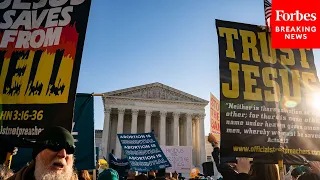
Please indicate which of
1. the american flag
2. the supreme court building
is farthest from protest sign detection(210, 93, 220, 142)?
the supreme court building

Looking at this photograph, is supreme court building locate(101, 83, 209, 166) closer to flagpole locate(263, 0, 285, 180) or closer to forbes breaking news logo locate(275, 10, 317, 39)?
flagpole locate(263, 0, 285, 180)

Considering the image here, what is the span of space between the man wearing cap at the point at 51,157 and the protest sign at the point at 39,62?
1.05m

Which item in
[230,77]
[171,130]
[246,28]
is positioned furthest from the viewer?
[171,130]

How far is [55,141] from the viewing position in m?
1.72

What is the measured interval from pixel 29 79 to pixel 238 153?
2727 millimetres

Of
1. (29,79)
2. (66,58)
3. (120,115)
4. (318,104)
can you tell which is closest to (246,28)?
(318,104)

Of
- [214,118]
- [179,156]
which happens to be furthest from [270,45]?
[179,156]

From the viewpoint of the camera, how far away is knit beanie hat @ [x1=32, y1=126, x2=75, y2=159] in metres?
1.71

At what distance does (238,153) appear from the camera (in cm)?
331

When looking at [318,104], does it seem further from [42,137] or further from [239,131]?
[42,137]

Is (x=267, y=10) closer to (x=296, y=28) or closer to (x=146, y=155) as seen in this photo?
(x=296, y=28)

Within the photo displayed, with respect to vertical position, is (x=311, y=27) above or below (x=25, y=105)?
above

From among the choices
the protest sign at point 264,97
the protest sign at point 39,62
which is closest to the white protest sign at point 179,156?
the protest sign at point 264,97

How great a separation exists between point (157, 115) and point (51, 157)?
2048 inches
